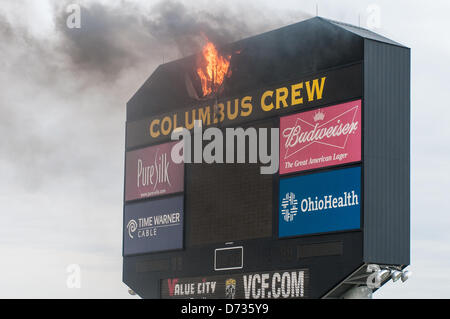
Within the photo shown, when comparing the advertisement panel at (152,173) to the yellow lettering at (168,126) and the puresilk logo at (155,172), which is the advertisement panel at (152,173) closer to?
the puresilk logo at (155,172)

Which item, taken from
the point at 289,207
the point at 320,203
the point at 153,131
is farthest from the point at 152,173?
the point at 320,203

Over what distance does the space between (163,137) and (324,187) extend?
6770 mm

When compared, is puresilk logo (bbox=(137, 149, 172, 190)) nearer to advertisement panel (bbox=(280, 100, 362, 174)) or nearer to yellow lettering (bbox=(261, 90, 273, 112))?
yellow lettering (bbox=(261, 90, 273, 112))

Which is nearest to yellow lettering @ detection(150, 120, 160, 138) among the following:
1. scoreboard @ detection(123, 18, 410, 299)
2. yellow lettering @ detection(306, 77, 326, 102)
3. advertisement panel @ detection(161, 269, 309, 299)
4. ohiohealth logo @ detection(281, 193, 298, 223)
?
scoreboard @ detection(123, 18, 410, 299)

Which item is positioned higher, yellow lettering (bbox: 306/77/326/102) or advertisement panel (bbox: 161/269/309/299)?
yellow lettering (bbox: 306/77/326/102)

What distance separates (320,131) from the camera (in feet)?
81.5

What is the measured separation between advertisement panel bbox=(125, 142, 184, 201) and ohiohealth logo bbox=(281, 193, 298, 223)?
405 cm

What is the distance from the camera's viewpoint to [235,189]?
2670 cm

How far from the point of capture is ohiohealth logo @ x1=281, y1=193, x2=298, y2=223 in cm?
2516

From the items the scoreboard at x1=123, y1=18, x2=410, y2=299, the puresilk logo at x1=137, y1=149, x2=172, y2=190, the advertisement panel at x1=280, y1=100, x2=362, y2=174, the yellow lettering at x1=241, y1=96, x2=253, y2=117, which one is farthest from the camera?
the puresilk logo at x1=137, y1=149, x2=172, y2=190

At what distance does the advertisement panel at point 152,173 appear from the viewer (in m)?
29.0

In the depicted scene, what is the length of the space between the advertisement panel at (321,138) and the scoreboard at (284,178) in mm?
26
